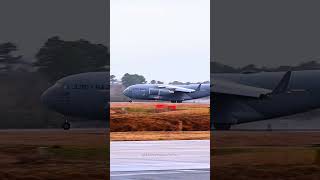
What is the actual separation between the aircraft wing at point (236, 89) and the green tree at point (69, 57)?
2282 mm

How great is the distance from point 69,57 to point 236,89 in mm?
3367

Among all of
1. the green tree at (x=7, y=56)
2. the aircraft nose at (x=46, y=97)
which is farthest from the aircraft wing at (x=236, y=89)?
the green tree at (x=7, y=56)

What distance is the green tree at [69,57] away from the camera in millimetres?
9484

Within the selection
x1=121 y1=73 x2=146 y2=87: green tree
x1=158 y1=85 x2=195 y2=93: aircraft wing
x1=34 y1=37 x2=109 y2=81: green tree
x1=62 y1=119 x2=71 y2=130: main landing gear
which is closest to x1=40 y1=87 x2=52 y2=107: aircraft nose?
x1=34 y1=37 x2=109 y2=81: green tree

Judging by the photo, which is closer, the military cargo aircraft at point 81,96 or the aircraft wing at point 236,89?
the military cargo aircraft at point 81,96

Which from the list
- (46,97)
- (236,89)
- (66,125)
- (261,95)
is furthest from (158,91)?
(46,97)

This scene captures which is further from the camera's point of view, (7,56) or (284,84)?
(284,84)

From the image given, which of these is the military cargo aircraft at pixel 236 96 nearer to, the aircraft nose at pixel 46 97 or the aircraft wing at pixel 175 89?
the aircraft nose at pixel 46 97

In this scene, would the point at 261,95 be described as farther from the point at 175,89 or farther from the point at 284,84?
the point at 175,89

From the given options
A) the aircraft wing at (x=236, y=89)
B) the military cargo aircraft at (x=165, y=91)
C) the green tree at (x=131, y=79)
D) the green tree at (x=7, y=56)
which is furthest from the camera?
the military cargo aircraft at (x=165, y=91)

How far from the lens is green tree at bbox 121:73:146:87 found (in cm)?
3722

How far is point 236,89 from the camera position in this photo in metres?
11.6

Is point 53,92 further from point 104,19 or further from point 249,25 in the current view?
point 249,25

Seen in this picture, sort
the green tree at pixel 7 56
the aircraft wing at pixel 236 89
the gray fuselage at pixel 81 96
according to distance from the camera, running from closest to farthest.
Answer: the green tree at pixel 7 56, the gray fuselage at pixel 81 96, the aircraft wing at pixel 236 89
